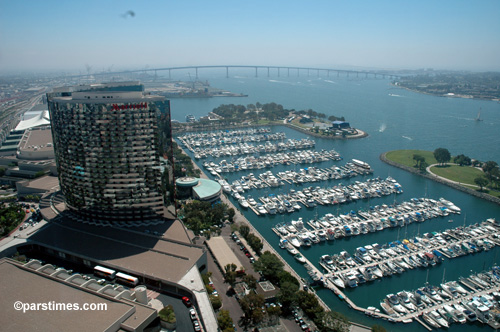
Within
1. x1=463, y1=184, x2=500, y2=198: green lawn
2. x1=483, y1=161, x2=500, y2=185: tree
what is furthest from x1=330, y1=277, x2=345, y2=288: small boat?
x1=483, y1=161, x2=500, y2=185: tree

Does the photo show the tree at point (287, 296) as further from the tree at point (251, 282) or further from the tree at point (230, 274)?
the tree at point (230, 274)

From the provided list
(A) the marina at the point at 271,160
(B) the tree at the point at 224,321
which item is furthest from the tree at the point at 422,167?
(B) the tree at the point at 224,321

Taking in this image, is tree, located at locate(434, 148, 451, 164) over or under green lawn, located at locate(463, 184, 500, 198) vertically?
over

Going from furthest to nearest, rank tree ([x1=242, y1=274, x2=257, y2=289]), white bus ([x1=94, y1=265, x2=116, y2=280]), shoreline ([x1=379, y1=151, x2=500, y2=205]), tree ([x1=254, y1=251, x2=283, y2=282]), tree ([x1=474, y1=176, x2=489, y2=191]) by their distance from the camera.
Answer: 1. tree ([x1=474, y1=176, x2=489, y2=191])
2. shoreline ([x1=379, y1=151, x2=500, y2=205])
3. tree ([x1=254, y1=251, x2=283, y2=282])
4. tree ([x1=242, y1=274, x2=257, y2=289])
5. white bus ([x1=94, y1=265, x2=116, y2=280])

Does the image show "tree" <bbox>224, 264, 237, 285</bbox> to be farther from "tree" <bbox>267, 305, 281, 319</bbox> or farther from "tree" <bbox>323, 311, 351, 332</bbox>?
"tree" <bbox>323, 311, 351, 332</bbox>

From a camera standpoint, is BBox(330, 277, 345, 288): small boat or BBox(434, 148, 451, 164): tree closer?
BBox(330, 277, 345, 288): small boat

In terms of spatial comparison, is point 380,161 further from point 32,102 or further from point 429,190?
point 32,102

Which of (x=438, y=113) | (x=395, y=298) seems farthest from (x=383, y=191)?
(x=438, y=113)
